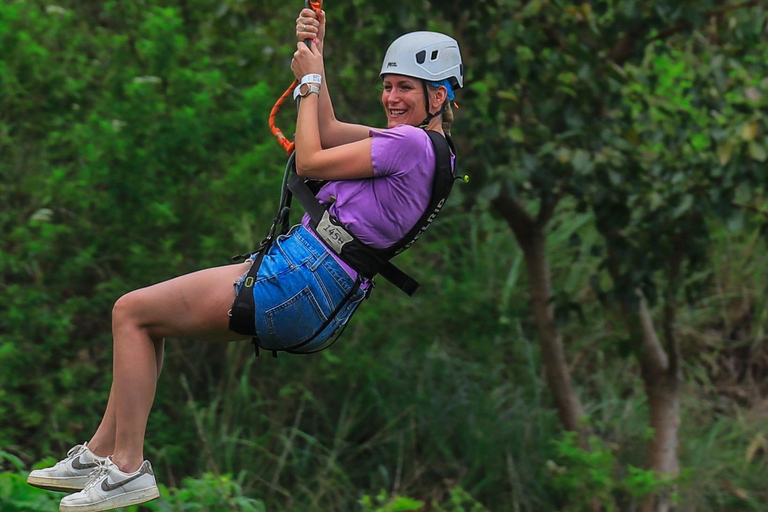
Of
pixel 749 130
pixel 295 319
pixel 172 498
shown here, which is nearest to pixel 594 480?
pixel 749 130

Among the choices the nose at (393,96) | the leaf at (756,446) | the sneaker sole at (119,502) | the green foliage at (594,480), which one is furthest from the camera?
the leaf at (756,446)

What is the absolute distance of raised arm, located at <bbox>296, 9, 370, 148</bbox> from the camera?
3.89 meters

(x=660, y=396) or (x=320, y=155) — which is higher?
(x=320, y=155)

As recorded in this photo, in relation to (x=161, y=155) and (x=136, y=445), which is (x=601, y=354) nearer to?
(x=161, y=155)

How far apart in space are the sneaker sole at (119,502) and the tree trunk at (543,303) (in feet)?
13.6

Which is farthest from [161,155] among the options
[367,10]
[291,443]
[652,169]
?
[652,169]

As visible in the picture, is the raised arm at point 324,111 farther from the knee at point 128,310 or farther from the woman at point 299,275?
the knee at point 128,310

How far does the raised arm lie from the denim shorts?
0.40m

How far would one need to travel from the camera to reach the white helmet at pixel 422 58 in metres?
3.94

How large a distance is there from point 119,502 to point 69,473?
0.85ft

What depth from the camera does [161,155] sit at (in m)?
7.73

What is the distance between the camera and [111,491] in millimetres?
3824

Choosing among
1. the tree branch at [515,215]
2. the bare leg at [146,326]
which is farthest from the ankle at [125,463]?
the tree branch at [515,215]

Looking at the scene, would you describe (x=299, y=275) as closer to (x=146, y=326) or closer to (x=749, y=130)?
(x=146, y=326)
